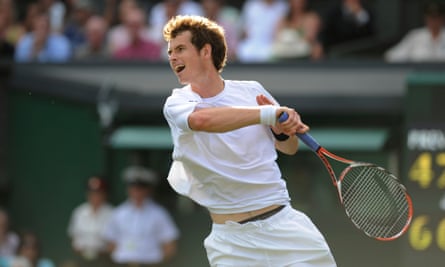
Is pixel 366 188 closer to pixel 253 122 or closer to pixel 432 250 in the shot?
pixel 253 122

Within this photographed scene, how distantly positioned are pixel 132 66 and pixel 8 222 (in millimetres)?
2353

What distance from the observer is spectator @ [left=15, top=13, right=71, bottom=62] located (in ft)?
42.8

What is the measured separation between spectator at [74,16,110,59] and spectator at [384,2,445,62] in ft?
11.0

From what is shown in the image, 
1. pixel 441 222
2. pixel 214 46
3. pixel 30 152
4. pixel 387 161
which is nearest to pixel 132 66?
pixel 30 152

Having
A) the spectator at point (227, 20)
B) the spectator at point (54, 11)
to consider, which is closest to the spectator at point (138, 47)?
the spectator at point (227, 20)

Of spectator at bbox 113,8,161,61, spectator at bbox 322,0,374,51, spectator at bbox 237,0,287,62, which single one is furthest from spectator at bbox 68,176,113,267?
spectator at bbox 322,0,374,51

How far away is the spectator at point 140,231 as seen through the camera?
1205 cm

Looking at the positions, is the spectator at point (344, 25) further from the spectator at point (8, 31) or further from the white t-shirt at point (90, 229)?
the spectator at point (8, 31)

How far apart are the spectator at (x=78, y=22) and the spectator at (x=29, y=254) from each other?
7.83ft

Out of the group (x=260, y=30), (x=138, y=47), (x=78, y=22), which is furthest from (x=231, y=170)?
Answer: (x=78, y=22)

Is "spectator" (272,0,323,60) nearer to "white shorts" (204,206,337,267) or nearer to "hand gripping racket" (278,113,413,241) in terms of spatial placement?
"hand gripping racket" (278,113,413,241)

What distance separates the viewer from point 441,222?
32.0 feet

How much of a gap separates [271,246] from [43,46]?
7.59m

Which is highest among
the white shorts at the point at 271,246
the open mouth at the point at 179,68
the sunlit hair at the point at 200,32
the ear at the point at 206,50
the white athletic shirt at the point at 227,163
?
the sunlit hair at the point at 200,32
